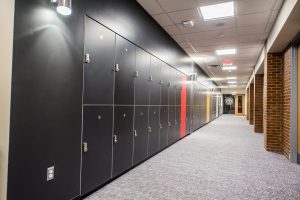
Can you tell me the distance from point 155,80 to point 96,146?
2279mm

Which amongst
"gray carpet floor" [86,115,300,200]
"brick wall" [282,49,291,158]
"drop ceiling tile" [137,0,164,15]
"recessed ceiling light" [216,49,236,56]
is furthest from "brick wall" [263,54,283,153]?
"drop ceiling tile" [137,0,164,15]

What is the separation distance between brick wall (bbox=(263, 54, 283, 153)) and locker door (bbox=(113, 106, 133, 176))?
145 inches

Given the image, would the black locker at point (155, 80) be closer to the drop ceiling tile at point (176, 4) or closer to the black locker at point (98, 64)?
the drop ceiling tile at point (176, 4)

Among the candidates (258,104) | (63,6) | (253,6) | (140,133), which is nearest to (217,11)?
(253,6)

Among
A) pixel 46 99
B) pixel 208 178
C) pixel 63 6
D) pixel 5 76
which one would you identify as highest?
pixel 63 6

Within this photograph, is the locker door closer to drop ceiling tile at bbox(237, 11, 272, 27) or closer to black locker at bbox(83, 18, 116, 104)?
black locker at bbox(83, 18, 116, 104)

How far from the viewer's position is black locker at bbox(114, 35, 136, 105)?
3089 mm

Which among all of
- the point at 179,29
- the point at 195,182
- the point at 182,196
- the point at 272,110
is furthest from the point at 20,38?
the point at 272,110

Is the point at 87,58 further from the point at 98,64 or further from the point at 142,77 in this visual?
the point at 142,77

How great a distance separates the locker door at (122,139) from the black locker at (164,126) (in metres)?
1.50

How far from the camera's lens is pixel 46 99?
1.95 meters

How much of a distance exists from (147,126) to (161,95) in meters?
1.01

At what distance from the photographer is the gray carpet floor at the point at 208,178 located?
8.57 ft

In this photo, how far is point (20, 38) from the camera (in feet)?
5.55
